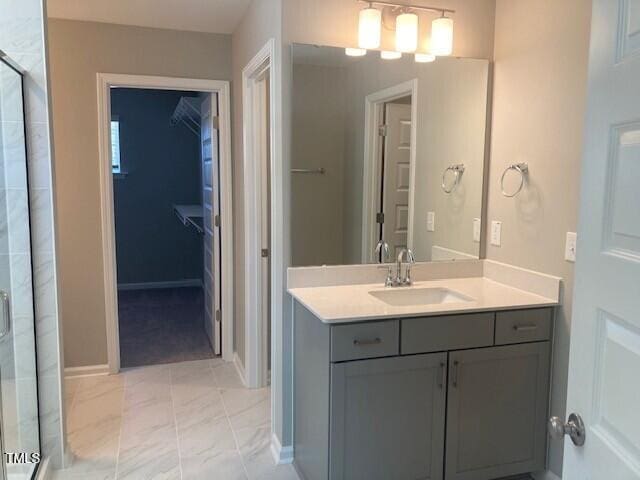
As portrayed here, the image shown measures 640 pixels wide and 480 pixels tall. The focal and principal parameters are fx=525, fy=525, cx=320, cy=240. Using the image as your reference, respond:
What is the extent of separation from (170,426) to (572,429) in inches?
96.6

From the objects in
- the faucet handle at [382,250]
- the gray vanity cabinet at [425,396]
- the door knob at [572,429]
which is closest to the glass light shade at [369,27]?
A: the faucet handle at [382,250]

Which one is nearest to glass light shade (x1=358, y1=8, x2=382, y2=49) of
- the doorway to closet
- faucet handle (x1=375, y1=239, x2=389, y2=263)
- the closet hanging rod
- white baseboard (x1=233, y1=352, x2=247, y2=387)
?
the closet hanging rod

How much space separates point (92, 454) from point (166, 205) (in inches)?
161

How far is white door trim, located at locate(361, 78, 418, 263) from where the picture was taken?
2660 millimetres

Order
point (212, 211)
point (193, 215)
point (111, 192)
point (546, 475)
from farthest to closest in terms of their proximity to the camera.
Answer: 1. point (193, 215)
2. point (212, 211)
3. point (111, 192)
4. point (546, 475)

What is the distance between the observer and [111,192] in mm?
3627

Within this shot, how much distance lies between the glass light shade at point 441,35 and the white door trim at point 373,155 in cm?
19

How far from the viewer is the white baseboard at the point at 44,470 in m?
2.36

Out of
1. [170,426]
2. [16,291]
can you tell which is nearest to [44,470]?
[170,426]

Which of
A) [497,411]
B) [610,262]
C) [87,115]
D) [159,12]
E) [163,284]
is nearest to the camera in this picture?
[610,262]

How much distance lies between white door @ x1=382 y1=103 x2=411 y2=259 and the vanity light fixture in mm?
298

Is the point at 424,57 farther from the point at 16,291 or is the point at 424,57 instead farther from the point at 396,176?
the point at 16,291

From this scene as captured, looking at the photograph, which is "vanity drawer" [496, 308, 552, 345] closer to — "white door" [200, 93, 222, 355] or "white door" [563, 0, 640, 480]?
"white door" [563, 0, 640, 480]

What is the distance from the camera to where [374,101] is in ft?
8.72
